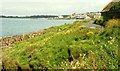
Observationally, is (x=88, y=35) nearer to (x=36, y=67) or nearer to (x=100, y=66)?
(x=36, y=67)

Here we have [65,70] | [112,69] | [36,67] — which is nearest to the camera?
[112,69]

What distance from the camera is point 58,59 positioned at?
22484mm

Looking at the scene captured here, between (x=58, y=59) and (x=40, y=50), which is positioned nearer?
(x=58, y=59)

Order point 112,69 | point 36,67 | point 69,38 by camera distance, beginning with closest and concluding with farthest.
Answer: point 112,69, point 36,67, point 69,38

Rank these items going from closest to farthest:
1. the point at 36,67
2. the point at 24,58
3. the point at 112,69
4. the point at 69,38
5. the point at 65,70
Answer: the point at 112,69
the point at 65,70
the point at 36,67
the point at 24,58
the point at 69,38

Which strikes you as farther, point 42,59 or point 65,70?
point 42,59

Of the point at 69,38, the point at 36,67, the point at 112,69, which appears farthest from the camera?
the point at 69,38

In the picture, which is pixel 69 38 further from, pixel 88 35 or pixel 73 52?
pixel 73 52

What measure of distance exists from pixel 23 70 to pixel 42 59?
158cm

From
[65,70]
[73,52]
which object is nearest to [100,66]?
[65,70]

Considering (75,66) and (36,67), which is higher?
(75,66)

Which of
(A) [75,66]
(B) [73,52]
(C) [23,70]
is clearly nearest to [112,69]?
(A) [75,66]

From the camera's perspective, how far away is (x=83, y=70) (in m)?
13.4

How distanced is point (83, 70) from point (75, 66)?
39cm
